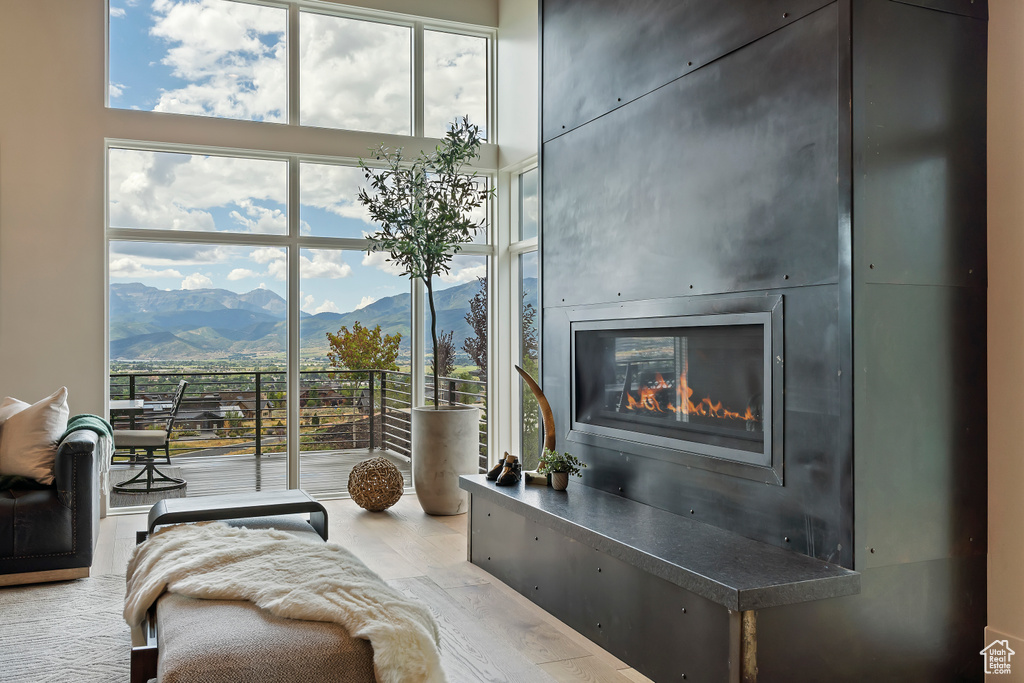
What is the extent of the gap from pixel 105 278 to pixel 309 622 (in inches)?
154

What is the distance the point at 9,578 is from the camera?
11.8 feet

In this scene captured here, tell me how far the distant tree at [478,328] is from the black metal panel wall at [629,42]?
2.12 meters

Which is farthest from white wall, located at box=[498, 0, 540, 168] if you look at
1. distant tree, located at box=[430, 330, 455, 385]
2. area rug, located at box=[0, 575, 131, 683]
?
area rug, located at box=[0, 575, 131, 683]

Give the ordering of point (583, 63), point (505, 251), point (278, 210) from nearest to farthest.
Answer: point (583, 63), point (278, 210), point (505, 251)

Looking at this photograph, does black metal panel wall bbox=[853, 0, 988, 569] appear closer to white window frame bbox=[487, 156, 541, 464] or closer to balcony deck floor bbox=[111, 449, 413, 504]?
white window frame bbox=[487, 156, 541, 464]

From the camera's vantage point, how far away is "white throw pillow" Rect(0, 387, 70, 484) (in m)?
3.77

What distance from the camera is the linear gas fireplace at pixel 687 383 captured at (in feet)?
8.70

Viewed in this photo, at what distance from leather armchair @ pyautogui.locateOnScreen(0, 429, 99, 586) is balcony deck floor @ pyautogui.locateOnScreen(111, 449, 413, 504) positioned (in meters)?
1.55

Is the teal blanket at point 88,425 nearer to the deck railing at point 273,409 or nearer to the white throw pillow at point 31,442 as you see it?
the white throw pillow at point 31,442

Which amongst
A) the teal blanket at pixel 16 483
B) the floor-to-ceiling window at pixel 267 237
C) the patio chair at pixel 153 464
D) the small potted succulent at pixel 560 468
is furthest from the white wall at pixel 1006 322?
the patio chair at pixel 153 464

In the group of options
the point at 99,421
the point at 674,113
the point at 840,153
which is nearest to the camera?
the point at 840,153

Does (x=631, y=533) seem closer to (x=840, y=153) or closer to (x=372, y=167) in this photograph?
(x=840, y=153)

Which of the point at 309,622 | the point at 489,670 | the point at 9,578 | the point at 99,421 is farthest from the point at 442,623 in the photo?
the point at 99,421

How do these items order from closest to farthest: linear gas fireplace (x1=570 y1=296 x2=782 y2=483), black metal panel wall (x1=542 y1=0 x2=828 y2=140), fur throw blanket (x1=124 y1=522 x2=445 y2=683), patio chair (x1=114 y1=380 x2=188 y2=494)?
fur throw blanket (x1=124 y1=522 x2=445 y2=683), linear gas fireplace (x1=570 y1=296 x2=782 y2=483), black metal panel wall (x1=542 y1=0 x2=828 y2=140), patio chair (x1=114 y1=380 x2=188 y2=494)
